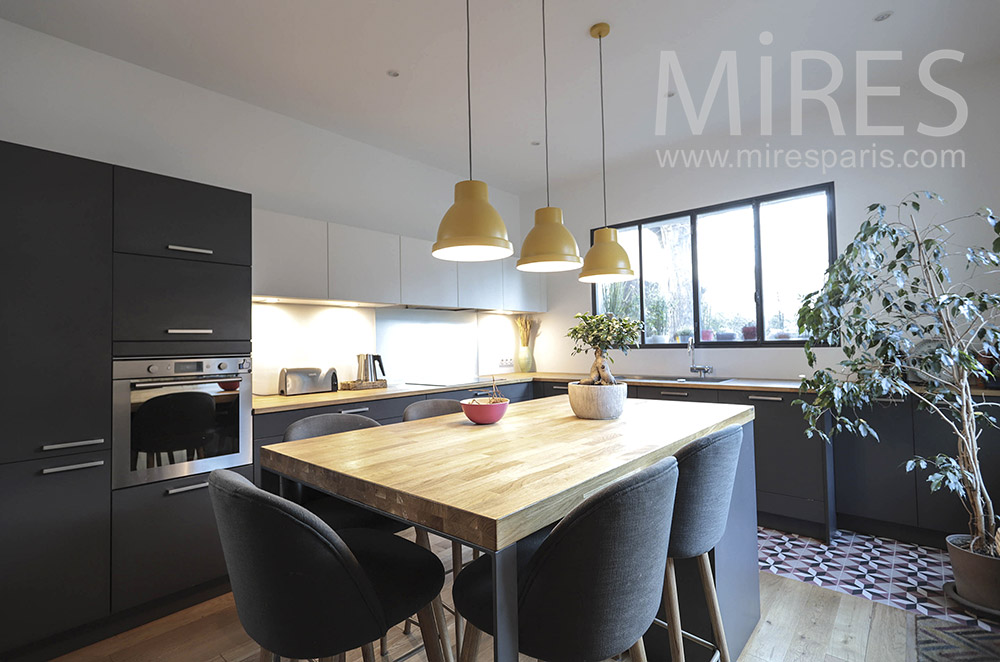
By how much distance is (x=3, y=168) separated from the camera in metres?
1.81

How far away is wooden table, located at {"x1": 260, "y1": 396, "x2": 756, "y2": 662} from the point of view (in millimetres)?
880

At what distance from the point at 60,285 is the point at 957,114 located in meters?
4.81

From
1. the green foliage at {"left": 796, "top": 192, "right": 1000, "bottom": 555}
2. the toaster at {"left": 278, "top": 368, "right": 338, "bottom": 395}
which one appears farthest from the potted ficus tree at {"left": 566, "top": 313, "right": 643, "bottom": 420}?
the toaster at {"left": 278, "top": 368, "right": 338, "bottom": 395}

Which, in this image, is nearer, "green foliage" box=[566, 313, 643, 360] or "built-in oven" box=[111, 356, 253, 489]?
"green foliage" box=[566, 313, 643, 360]

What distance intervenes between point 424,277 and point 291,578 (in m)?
2.96

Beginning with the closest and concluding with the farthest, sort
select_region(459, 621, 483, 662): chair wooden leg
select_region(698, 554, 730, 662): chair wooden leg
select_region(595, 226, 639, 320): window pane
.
Result: select_region(459, 621, 483, 662): chair wooden leg → select_region(698, 554, 730, 662): chair wooden leg → select_region(595, 226, 639, 320): window pane

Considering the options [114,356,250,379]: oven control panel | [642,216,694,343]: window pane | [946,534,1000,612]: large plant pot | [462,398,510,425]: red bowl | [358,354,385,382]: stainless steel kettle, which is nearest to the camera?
[462,398,510,425]: red bowl

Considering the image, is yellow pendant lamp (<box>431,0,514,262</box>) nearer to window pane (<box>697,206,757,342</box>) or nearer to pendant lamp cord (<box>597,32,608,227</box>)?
pendant lamp cord (<box>597,32,608,227</box>)

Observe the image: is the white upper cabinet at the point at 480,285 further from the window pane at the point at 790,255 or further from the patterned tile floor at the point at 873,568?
the patterned tile floor at the point at 873,568

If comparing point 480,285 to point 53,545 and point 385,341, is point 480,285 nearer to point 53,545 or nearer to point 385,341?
point 385,341

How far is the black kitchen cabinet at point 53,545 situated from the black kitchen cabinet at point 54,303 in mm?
91

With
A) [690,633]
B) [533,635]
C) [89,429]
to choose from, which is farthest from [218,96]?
[690,633]

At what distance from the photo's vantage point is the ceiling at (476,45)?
7.27 feet

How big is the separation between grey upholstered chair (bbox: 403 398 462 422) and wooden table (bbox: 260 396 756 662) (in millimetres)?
266
